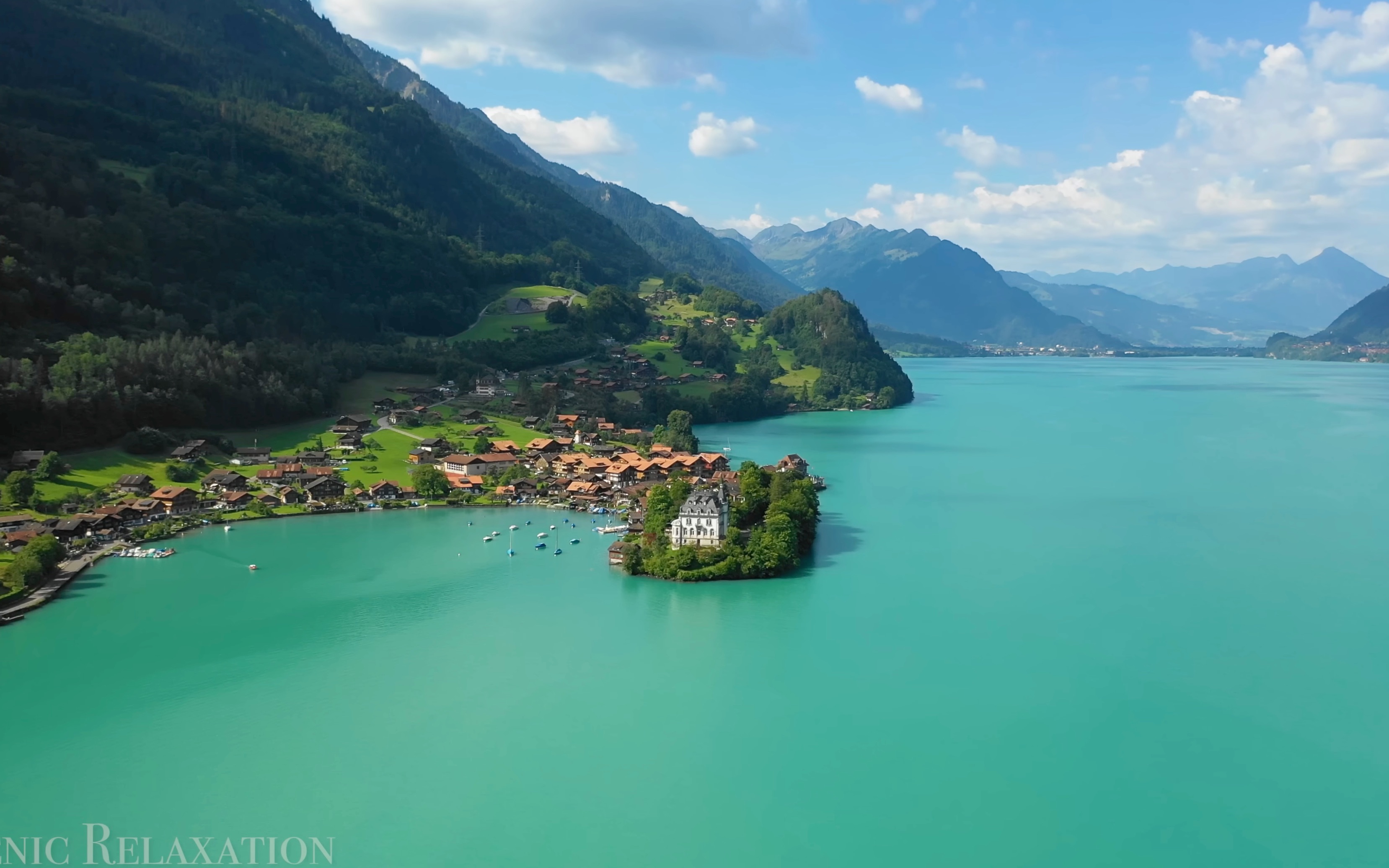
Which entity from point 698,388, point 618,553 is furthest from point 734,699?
point 698,388

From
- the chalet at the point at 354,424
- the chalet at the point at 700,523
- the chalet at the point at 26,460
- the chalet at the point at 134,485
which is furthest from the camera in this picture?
the chalet at the point at 354,424

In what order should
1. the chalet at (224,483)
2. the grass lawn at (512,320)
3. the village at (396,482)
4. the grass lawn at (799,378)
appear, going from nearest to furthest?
the village at (396,482), the chalet at (224,483), the grass lawn at (512,320), the grass lawn at (799,378)

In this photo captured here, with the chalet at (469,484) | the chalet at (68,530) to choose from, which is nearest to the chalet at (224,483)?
the chalet at (68,530)

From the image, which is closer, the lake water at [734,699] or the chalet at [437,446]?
the lake water at [734,699]

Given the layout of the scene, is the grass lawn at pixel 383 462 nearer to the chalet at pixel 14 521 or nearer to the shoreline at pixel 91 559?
the shoreline at pixel 91 559

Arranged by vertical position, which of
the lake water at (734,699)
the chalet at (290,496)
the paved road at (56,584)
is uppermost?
the chalet at (290,496)

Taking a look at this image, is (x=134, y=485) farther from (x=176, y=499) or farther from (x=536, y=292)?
(x=536, y=292)
